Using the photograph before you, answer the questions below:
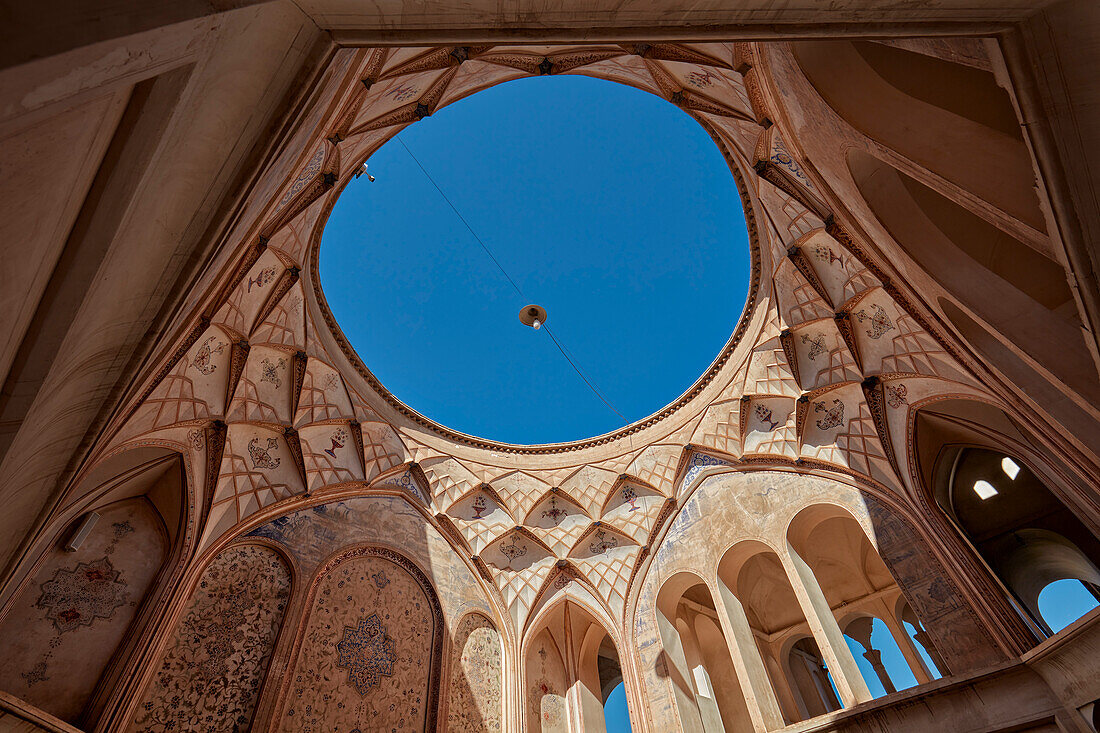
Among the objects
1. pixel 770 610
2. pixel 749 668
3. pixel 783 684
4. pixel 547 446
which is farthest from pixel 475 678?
pixel 770 610

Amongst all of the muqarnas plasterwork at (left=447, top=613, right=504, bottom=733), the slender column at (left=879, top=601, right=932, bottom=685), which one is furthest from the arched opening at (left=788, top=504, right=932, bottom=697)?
the muqarnas plasterwork at (left=447, top=613, right=504, bottom=733)

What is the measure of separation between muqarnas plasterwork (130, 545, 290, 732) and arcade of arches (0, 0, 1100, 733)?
36 mm

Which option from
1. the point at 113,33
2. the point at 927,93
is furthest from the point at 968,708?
the point at 113,33

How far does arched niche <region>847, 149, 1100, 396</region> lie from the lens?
5.20 m

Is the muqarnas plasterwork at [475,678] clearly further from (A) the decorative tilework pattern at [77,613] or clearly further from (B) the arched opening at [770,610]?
(A) the decorative tilework pattern at [77,613]

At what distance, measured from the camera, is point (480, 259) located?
1202 centimetres

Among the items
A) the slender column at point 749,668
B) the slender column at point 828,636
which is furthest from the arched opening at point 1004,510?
the slender column at point 749,668

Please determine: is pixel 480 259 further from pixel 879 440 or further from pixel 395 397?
pixel 879 440

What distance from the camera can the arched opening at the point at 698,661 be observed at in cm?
845

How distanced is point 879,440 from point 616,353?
627cm

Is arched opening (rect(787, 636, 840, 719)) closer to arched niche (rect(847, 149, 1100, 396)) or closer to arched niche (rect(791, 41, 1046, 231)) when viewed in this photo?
arched niche (rect(847, 149, 1100, 396))

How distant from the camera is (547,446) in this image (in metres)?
11.5

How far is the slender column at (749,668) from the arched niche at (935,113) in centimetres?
668

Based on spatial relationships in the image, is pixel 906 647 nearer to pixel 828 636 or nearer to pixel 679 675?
pixel 828 636
